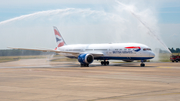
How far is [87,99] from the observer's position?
11.8m

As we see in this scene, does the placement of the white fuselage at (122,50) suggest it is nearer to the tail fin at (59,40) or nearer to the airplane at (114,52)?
the airplane at (114,52)

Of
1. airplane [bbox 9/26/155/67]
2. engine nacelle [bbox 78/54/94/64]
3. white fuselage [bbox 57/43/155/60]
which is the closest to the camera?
white fuselage [bbox 57/43/155/60]

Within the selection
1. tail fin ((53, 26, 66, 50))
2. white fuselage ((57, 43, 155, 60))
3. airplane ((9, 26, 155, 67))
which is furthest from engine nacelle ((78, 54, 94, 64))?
tail fin ((53, 26, 66, 50))

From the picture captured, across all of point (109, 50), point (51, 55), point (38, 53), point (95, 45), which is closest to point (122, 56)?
point (109, 50)

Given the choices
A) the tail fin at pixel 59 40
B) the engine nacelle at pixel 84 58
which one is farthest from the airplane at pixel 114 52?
the tail fin at pixel 59 40

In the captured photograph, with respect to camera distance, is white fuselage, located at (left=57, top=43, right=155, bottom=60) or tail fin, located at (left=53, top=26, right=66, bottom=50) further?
tail fin, located at (left=53, top=26, right=66, bottom=50)

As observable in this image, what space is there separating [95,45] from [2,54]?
66.5 ft

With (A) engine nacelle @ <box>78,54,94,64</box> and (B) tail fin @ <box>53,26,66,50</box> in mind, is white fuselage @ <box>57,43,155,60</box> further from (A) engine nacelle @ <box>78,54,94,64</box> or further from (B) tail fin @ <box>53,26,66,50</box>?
(B) tail fin @ <box>53,26,66,50</box>

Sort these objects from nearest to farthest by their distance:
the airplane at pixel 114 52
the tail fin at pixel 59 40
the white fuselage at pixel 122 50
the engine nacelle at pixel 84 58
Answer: the white fuselage at pixel 122 50, the airplane at pixel 114 52, the engine nacelle at pixel 84 58, the tail fin at pixel 59 40

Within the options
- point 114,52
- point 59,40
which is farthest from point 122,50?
point 59,40

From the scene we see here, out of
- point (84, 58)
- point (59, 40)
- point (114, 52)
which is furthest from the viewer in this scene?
point (59, 40)

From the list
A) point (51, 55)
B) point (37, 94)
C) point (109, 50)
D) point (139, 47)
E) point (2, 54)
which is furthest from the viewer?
point (51, 55)

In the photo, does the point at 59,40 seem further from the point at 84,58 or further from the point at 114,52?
the point at 114,52

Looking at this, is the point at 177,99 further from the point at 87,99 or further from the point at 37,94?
the point at 37,94
